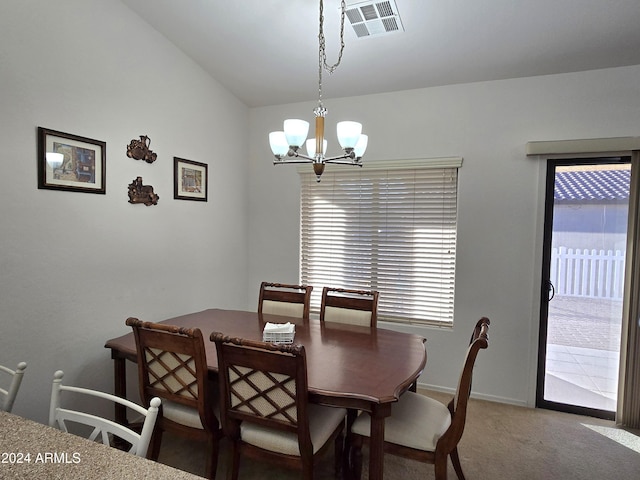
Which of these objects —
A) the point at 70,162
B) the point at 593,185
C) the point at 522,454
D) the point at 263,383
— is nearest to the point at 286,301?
the point at 263,383

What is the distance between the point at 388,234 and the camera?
344cm

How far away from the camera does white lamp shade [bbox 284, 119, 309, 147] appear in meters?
1.89

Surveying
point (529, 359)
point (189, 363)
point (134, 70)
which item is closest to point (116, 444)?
point (189, 363)

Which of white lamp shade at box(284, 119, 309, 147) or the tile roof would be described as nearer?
white lamp shade at box(284, 119, 309, 147)

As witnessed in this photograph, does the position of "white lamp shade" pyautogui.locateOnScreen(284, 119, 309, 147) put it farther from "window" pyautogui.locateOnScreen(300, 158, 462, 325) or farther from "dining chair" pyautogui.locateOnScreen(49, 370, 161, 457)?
"window" pyautogui.locateOnScreen(300, 158, 462, 325)

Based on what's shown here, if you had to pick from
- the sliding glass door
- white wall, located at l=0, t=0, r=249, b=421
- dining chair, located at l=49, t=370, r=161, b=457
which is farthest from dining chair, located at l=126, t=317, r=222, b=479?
the sliding glass door

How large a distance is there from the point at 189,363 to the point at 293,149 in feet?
3.97

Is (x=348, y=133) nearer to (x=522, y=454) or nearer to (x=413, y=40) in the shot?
(x=413, y=40)

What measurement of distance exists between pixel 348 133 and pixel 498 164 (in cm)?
172

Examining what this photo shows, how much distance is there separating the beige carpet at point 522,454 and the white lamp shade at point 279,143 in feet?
6.17

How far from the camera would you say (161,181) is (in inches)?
112

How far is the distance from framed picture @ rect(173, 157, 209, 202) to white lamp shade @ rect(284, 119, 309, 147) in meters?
1.42

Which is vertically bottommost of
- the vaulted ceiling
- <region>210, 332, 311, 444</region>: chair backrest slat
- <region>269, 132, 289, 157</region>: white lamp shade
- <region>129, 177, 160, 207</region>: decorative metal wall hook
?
<region>210, 332, 311, 444</region>: chair backrest slat

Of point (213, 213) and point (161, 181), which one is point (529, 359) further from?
point (161, 181)
